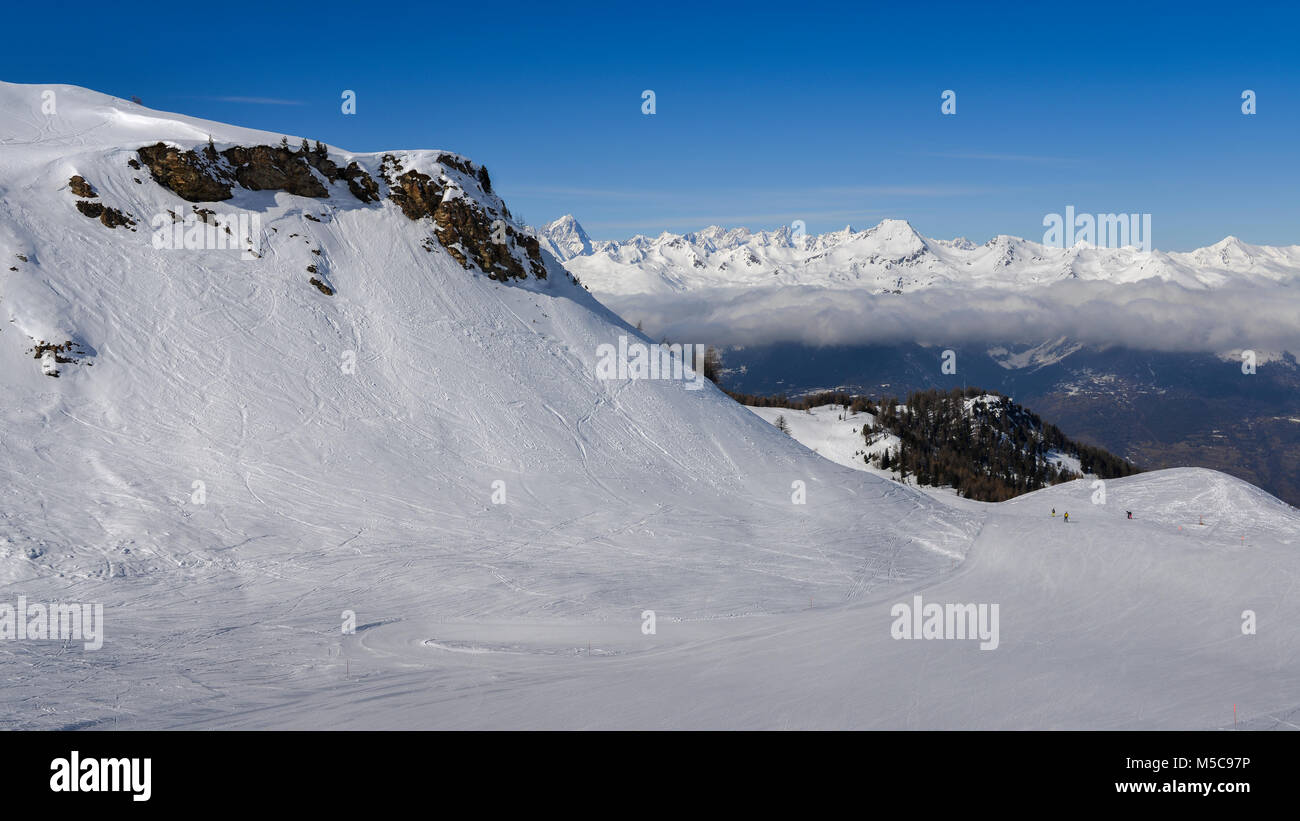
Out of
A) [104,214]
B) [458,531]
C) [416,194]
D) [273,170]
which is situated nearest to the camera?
[458,531]

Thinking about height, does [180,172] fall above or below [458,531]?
above

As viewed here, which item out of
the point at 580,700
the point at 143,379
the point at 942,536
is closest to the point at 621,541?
the point at 580,700

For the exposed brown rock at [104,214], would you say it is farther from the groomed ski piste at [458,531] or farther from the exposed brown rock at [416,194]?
the exposed brown rock at [416,194]

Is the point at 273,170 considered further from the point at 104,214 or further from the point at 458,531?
the point at 458,531

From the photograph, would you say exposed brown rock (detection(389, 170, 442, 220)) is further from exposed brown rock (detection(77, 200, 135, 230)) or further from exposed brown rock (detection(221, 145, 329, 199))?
exposed brown rock (detection(77, 200, 135, 230))

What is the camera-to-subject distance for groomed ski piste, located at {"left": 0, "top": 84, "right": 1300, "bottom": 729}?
19859 millimetres

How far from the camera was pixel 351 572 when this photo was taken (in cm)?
2834

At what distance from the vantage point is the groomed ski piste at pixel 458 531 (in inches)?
782

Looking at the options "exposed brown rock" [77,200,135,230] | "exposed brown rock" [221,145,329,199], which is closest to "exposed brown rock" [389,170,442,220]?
"exposed brown rock" [221,145,329,199]

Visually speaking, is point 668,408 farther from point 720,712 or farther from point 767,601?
point 720,712

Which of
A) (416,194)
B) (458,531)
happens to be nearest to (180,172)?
(416,194)

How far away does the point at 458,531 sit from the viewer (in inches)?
1319
